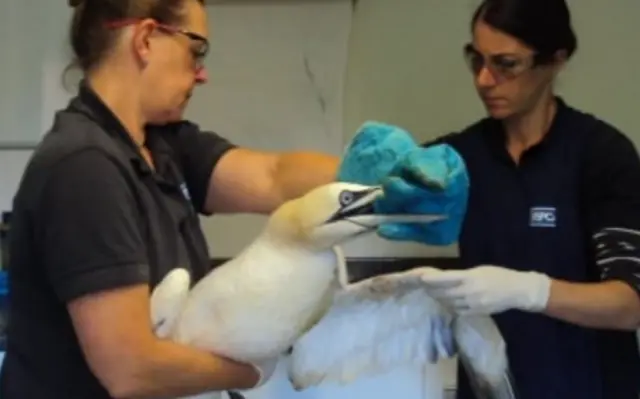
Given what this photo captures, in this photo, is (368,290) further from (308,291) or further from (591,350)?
(591,350)

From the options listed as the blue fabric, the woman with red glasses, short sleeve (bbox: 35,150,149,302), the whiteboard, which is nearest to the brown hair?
the woman with red glasses

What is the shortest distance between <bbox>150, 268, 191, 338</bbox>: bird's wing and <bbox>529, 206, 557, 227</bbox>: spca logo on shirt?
69 cm

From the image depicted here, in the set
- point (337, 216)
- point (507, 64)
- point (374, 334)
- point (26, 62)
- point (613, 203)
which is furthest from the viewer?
point (26, 62)

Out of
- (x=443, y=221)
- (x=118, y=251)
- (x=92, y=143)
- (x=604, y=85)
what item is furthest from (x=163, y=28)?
(x=604, y=85)

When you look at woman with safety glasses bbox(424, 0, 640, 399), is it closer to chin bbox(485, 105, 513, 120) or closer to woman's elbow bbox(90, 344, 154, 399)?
chin bbox(485, 105, 513, 120)

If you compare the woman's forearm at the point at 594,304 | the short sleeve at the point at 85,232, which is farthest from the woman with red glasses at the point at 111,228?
the woman's forearm at the point at 594,304

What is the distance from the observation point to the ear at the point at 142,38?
1.17 m

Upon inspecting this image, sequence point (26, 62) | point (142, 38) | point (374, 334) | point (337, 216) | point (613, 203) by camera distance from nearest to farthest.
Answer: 1. point (337, 216)
2. point (142, 38)
3. point (374, 334)
4. point (613, 203)
5. point (26, 62)

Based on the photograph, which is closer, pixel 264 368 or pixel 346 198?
pixel 346 198

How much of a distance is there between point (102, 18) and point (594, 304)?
0.81 meters

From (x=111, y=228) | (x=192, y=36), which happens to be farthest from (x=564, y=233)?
(x=111, y=228)

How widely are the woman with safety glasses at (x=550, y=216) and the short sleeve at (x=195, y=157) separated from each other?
0.41 meters

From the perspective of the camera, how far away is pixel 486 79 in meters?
1.62

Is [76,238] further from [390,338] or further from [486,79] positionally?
[486,79]
